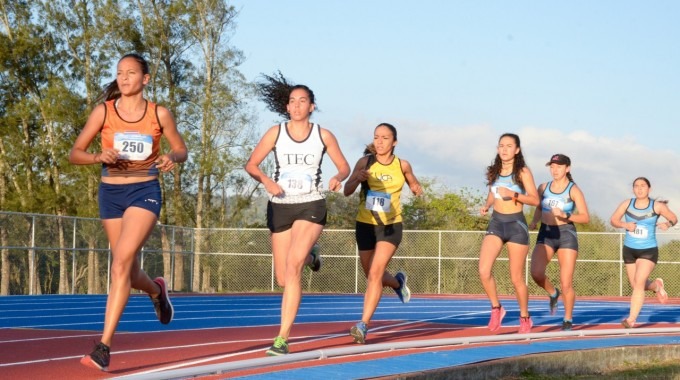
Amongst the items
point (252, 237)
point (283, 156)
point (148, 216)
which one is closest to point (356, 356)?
point (283, 156)

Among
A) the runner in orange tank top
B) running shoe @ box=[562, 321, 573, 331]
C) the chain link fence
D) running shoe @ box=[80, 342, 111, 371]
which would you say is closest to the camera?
running shoe @ box=[80, 342, 111, 371]

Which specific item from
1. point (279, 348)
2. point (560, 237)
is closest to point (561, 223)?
point (560, 237)

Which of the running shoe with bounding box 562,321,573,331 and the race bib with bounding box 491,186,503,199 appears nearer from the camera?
the race bib with bounding box 491,186,503,199

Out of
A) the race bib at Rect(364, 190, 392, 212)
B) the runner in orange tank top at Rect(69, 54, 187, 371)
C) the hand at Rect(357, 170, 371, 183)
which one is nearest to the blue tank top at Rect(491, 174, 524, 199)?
the race bib at Rect(364, 190, 392, 212)

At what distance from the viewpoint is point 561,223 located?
13.3m

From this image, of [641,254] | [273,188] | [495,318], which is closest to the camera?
[273,188]

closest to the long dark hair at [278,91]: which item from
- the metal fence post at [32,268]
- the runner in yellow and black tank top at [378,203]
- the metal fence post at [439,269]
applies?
the runner in yellow and black tank top at [378,203]

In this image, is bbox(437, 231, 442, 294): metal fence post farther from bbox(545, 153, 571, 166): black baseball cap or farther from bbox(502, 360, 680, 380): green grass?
bbox(502, 360, 680, 380): green grass

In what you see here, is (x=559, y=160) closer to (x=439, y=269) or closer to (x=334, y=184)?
(x=334, y=184)

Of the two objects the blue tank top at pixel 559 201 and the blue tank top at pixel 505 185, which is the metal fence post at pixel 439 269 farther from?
the blue tank top at pixel 505 185

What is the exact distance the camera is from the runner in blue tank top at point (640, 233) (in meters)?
14.1

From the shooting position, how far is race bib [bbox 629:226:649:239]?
14203 millimetres

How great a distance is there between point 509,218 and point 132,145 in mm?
5556

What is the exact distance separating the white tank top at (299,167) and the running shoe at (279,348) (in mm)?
1159
